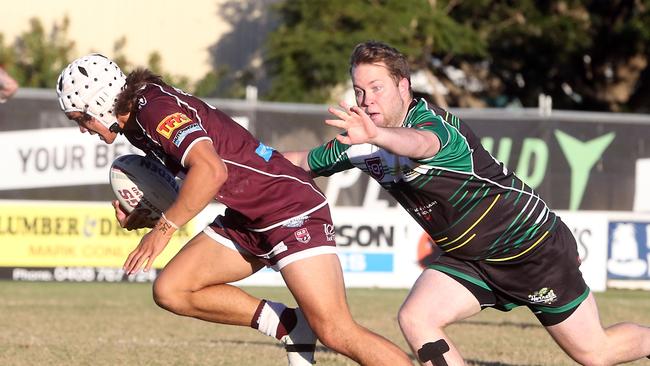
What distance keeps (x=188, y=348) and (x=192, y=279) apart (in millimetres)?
2806

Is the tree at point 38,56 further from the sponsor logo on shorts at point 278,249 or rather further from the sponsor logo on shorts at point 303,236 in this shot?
the sponsor logo on shorts at point 303,236

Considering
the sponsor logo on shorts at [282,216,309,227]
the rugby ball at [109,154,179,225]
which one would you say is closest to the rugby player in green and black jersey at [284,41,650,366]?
the sponsor logo on shorts at [282,216,309,227]

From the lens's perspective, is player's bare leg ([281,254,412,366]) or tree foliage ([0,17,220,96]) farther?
tree foliage ([0,17,220,96])

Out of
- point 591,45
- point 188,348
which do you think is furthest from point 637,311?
point 591,45

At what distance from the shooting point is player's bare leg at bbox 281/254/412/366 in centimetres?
608

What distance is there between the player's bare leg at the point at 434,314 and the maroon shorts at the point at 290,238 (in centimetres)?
49

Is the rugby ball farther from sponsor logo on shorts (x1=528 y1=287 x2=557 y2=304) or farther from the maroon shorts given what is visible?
sponsor logo on shorts (x1=528 y1=287 x2=557 y2=304)

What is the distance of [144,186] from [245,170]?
29.9 inches

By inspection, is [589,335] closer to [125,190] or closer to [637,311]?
[125,190]

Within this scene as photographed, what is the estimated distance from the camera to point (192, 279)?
6.56 m

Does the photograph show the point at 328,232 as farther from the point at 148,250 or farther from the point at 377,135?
the point at 377,135

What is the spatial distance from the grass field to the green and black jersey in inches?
99.3

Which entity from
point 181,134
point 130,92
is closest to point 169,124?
point 181,134

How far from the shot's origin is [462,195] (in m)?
6.08
